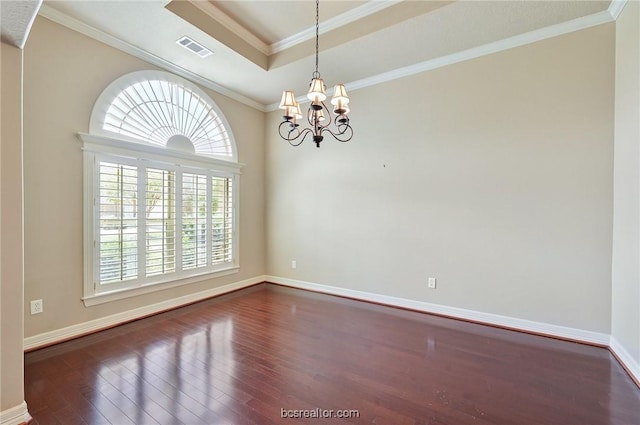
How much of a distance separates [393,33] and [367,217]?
92.1 inches

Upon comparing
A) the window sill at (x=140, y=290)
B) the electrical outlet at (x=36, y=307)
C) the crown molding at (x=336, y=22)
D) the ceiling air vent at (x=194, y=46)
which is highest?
the crown molding at (x=336, y=22)

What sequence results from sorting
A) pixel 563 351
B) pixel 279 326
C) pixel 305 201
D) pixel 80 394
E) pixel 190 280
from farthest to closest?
1. pixel 305 201
2. pixel 190 280
3. pixel 279 326
4. pixel 563 351
5. pixel 80 394

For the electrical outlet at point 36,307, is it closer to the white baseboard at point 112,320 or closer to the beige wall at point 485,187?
the white baseboard at point 112,320

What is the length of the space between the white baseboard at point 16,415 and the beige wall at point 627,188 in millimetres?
4386

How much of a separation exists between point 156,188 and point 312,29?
2.80 metres

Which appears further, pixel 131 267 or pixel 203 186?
pixel 203 186

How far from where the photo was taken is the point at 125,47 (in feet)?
11.2

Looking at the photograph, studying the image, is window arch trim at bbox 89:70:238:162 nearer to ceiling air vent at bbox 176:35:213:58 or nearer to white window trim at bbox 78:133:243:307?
white window trim at bbox 78:133:243:307

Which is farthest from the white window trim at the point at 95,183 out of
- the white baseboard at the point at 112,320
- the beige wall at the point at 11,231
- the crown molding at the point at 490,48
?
the crown molding at the point at 490,48

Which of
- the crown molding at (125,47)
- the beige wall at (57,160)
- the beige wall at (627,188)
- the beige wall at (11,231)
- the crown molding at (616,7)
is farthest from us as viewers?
the crown molding at (125,47)

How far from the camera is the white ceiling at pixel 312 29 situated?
284 centimetres

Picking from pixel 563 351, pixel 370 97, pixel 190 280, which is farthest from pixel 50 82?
pixel 563 351

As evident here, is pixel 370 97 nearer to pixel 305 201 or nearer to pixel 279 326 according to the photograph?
pixel 305 201

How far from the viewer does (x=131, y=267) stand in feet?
11.5
